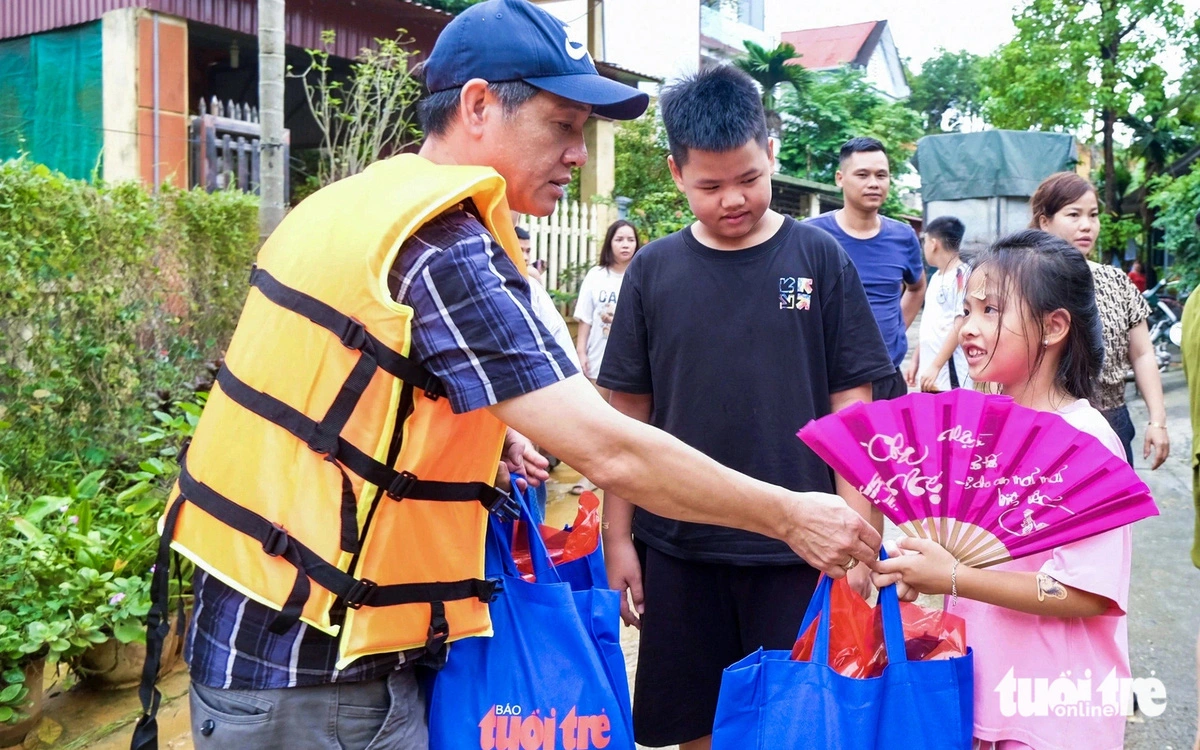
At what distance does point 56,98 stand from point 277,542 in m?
9.97

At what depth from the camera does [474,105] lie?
178 cm

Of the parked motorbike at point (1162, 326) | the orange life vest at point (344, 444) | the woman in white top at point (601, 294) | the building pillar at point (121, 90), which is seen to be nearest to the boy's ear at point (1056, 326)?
the orange life vest at point (344, 444)

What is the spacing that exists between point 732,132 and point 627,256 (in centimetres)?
500

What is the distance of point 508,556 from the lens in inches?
77.7

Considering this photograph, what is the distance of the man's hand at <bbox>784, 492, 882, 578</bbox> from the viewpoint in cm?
192

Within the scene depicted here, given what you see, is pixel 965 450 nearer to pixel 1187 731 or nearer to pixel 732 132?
pixel 732 132

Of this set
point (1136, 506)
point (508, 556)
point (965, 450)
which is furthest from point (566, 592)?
point (1136, 506)

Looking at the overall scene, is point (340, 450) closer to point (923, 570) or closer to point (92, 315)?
point (923, 570)

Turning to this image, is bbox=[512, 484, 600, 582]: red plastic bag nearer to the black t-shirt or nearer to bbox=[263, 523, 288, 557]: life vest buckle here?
the black t-shirt

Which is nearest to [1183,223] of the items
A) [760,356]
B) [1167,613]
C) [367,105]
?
[1167,613]

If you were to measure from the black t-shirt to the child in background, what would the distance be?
3.45 meters

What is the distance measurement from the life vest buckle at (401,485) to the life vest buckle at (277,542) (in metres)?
0.17

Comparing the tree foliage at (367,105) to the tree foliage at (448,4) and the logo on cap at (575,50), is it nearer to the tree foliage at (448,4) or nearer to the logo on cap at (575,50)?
the tree foliage at (448,4)

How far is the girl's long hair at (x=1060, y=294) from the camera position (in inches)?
89.6
